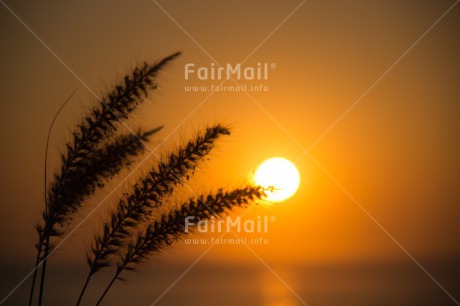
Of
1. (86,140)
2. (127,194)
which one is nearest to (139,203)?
(127,194)

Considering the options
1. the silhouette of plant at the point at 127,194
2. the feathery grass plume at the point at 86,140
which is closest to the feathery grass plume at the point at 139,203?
the silhouette of plant at the point at 127,194

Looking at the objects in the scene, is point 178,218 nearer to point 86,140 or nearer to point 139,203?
point 139,203

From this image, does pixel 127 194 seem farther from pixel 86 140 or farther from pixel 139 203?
pixel 86 140

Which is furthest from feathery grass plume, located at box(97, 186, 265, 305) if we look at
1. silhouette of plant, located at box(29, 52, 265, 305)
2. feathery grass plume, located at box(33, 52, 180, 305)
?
feathery grass plume, located at box(33, 52, 180, 305)

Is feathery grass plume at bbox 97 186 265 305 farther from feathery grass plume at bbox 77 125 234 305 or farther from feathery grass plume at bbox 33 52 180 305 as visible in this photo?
feathery grass plume at bbox 33 52 180 305
